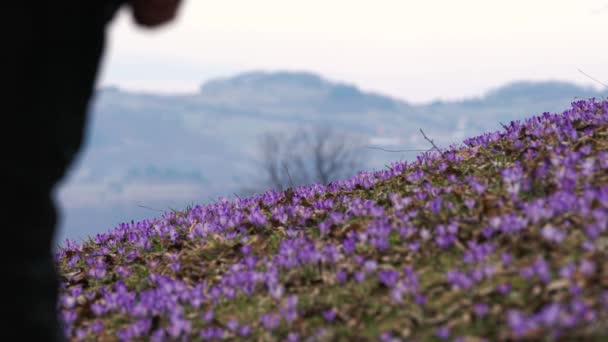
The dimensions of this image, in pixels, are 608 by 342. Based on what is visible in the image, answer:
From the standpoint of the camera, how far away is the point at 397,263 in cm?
655

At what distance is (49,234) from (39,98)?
824 mm

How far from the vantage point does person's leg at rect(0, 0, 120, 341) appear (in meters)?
4.03

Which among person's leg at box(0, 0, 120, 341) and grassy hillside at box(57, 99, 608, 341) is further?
grassy hillside at box(57, 99, 608, 341)

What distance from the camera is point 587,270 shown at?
4.95 m

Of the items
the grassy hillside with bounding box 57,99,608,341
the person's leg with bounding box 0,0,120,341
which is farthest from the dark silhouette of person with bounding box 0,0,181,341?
the grassy hillside with bounding box 57,99,608,341

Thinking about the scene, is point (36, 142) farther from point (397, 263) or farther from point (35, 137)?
point (397, 263)

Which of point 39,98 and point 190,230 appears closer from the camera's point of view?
point 39,98

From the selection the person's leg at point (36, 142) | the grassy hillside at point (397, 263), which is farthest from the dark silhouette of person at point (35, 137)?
the grassy hillside at point (397, 263)

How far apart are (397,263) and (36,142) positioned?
142 inches

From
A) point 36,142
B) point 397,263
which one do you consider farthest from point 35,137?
point 397,263

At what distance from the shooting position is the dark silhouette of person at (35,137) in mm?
4027

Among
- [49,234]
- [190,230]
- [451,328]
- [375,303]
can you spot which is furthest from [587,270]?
[190,230]

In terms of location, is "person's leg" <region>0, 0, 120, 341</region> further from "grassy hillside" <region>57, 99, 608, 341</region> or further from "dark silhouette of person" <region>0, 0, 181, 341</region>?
"grassy hillside" <region>57, 99, 608, 341</region>

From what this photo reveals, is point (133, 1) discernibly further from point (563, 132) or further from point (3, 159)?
point (563, 132)
